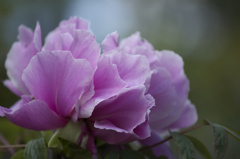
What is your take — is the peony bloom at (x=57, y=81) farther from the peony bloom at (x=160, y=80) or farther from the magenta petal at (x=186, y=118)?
the magenta petal at (x=186, y=118)

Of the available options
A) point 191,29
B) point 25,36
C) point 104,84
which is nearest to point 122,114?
point 104,84

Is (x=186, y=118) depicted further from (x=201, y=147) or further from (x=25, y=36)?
(x=25, y=36)

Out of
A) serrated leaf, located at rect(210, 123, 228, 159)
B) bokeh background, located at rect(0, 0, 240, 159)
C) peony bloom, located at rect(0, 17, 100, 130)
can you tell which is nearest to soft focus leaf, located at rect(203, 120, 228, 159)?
serrated leaf, located at rect(210, 123, 228, 159)

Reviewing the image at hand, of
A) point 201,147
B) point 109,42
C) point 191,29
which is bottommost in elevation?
point 191,29

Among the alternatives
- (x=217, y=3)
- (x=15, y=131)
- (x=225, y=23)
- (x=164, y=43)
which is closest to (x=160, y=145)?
(x=15, y=131)

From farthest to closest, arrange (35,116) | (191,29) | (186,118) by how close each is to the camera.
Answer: (191,29), (186,118), (35,116)

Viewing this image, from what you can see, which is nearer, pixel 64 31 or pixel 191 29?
pixel 64 31
